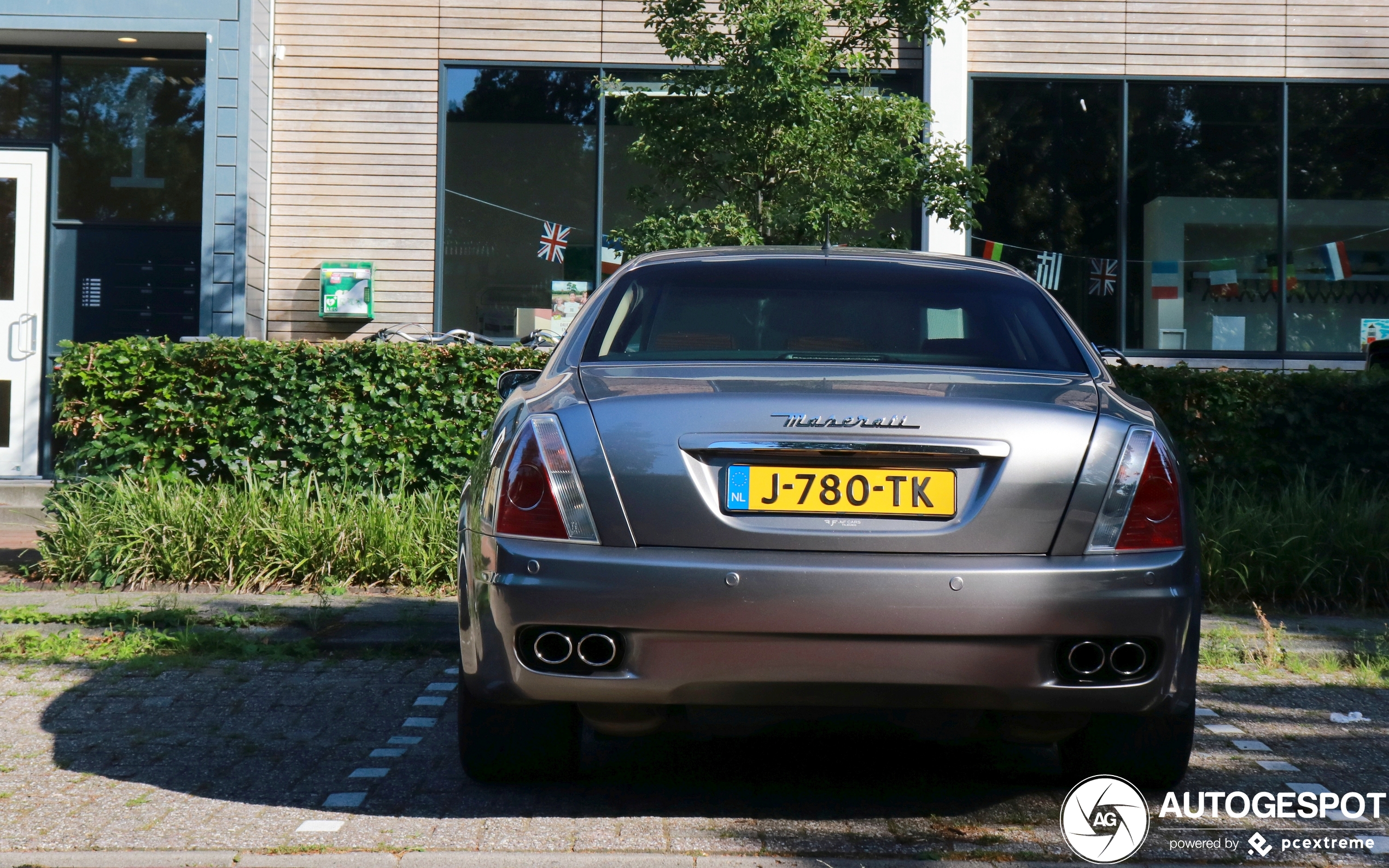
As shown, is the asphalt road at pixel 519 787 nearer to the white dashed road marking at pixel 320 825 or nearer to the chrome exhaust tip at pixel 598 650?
the white dashed road marking at pixel 320 825

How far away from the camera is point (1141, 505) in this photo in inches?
126

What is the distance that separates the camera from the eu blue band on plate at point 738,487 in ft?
10.3

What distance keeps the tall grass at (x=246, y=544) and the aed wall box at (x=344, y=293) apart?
4943 millimetres

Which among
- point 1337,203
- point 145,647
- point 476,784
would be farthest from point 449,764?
point 1337,203

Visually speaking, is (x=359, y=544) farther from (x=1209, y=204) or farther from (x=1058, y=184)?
(x=1209, y=204)

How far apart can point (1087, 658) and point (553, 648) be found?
1204 millimetres

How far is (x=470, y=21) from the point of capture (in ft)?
40.7

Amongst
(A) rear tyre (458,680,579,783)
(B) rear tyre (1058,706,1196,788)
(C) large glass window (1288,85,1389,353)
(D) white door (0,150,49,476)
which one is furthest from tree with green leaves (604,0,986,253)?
(D) white door (0,150,49,476)

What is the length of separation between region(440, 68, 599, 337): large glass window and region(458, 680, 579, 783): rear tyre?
8888 millimetres

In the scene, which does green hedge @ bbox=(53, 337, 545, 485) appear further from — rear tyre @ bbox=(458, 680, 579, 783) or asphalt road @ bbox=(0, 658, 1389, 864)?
rear tyre @ bbox=(458, 680, 579, 783)

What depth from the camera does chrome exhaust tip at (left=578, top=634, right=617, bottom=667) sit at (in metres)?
3.11

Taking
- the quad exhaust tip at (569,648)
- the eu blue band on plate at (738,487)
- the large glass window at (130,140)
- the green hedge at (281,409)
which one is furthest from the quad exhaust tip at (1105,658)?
the large glass window at (130,140)

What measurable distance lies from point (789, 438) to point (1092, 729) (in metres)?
1.27

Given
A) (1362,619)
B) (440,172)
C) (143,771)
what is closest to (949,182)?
(1362,619)
